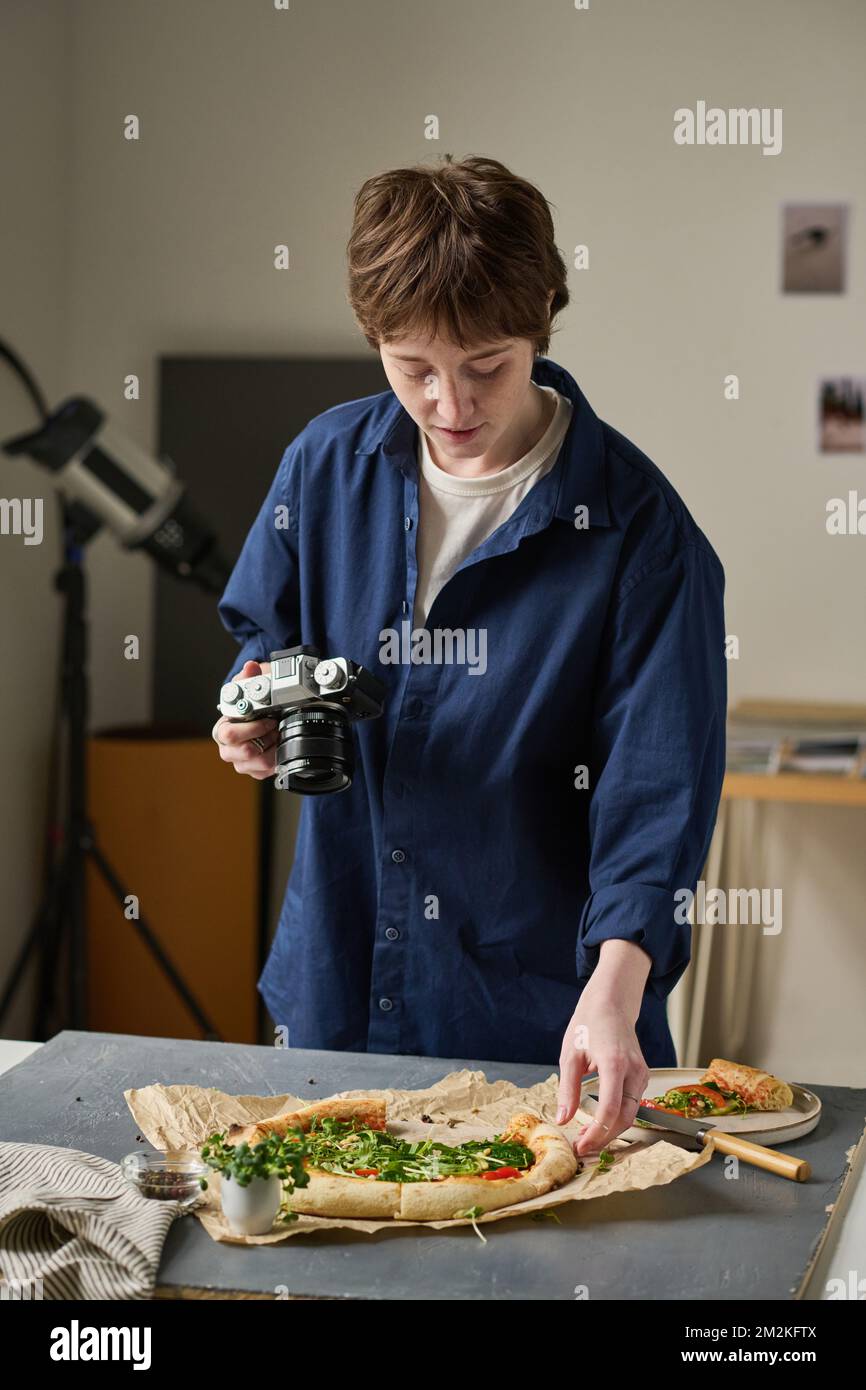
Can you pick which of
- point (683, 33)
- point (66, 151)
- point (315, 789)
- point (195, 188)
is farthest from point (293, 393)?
point (315, 789)

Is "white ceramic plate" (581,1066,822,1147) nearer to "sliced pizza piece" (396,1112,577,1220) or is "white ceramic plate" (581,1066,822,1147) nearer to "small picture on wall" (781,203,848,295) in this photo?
"sliced pizza piece" (396,1112,577,1220)

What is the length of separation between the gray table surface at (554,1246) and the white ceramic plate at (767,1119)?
0.06 feet

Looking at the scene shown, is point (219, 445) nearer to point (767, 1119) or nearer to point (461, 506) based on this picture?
point (461, 506)

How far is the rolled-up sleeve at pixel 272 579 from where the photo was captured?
1720 mm

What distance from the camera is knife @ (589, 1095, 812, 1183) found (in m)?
1.30

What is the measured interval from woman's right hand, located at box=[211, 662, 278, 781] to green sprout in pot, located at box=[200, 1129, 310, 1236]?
425 mm

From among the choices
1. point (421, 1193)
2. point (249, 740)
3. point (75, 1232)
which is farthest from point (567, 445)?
point (75, 1232)

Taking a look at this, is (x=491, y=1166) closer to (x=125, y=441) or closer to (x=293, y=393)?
(x=125, y=441)

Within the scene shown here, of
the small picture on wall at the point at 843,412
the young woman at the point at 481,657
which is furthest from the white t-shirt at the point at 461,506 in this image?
the small picture on wall at the point at 843,412

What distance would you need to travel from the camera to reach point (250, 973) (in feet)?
11.8

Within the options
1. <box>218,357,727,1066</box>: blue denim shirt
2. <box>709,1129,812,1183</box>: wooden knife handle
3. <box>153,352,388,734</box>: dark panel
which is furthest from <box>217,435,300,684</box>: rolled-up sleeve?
<box>153,352,388,734</box>: dark panel

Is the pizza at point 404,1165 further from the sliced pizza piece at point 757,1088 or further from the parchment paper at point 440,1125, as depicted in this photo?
the sliced pizza piece at point 757,1088

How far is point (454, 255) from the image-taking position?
1.36 m

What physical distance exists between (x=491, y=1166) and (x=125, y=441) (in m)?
2.21
